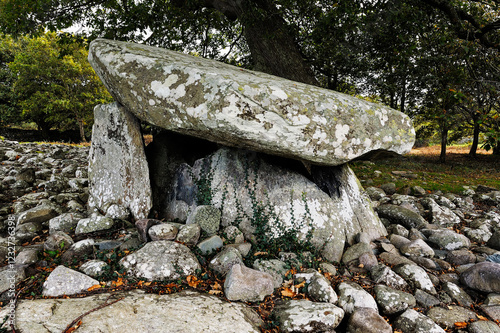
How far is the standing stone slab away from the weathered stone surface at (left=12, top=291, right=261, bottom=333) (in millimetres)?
2129

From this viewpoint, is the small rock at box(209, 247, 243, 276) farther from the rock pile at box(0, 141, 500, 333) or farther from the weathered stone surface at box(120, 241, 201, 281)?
the weathered stone surface at box(120, 241, 201, 281)

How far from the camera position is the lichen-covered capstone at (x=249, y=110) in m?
3.63

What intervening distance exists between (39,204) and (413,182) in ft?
32.8

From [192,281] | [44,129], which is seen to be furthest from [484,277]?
[44,129]

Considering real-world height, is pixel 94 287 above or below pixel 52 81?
below

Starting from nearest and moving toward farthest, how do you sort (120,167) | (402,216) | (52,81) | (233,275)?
(233,275), (120,167), (402,216), (52,81)

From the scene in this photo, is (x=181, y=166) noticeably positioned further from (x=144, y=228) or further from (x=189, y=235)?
(x=189, y=235)

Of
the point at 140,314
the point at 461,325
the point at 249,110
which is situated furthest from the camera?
the point at 249,110

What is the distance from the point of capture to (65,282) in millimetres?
2936

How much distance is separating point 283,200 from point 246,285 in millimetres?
1830

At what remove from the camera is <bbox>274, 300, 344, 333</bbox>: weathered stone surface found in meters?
2.79

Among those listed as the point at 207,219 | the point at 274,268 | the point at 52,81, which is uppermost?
the point at 52,81

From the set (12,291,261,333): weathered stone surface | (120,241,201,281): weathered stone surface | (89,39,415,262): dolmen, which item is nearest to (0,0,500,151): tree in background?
(89,39,415,262): dolmen

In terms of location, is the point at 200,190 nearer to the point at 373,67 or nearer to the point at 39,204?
the point at 39,204
